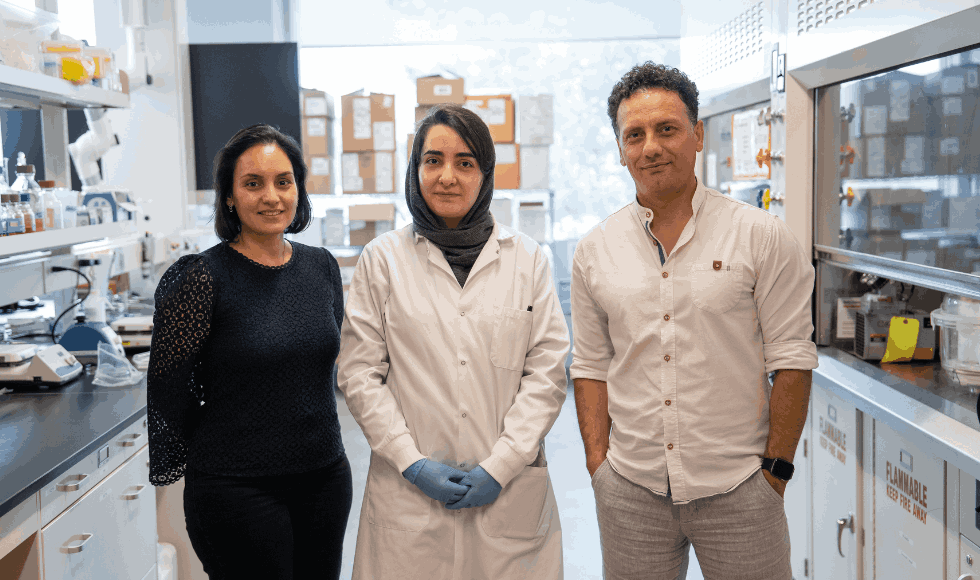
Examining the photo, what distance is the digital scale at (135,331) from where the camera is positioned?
284 cm

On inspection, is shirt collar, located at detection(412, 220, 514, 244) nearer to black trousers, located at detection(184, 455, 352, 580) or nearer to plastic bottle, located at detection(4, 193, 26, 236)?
black trousers, located at detection(184, 455, 352, 580)

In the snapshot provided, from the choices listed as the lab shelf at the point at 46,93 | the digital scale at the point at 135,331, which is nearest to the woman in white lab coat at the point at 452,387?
the lab shelf at the point at 46,93

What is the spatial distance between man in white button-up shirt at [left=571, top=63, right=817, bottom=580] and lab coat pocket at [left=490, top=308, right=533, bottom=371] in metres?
0.18

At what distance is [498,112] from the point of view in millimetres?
4746

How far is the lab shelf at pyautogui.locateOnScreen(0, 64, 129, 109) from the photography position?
205 centimetres

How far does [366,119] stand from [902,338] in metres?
3.40

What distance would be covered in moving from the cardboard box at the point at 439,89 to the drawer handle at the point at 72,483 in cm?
341

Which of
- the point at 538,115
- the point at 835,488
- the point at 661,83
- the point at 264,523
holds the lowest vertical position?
the point at 835,488

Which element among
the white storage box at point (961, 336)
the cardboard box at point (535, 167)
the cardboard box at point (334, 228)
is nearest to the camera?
the white storage box at point (961, 336)

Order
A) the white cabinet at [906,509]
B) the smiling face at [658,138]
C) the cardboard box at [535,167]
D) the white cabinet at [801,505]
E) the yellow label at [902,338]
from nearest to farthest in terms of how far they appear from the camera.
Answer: the smiling face at [658,138], the white cabinet at [906,509], the yellow label at [902,338], the white cabinet at [801,505], the cardboard box at [535,167]

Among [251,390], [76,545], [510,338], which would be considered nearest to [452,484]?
[510,338]

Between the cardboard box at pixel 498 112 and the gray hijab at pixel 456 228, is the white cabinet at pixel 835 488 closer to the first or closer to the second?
the gray hijab at pixel 456 228

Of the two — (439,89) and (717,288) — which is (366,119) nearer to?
(439,89)

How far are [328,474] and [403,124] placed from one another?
3872mm
